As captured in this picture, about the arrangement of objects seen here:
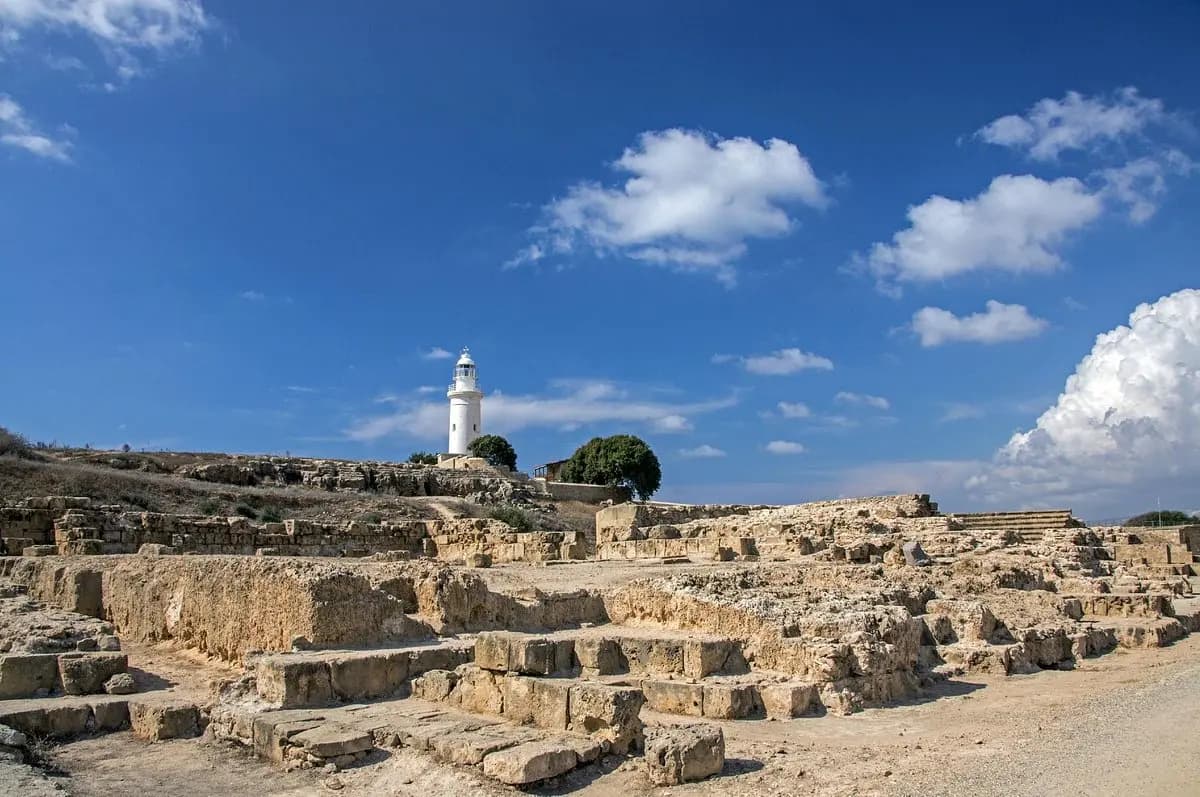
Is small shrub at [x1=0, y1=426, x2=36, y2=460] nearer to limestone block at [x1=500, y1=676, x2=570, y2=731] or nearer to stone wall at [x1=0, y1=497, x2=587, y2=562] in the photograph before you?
stone wall at [x1=0, y1=497, x2=587, y2=562]

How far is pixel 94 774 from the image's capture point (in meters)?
6.91

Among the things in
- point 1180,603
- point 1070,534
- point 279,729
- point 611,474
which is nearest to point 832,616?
point 279,729

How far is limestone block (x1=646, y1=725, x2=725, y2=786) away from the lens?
6094mm

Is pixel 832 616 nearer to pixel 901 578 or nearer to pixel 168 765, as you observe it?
pixel 901 578

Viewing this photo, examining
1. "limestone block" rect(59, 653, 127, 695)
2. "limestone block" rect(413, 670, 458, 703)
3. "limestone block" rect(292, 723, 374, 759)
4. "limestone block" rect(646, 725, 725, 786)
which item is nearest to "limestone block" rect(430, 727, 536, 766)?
"limestone block" rect(292, 723, 374, 759)

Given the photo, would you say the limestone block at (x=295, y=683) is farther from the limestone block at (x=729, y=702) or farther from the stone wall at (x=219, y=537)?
the stone wall at (x=219, y=537)

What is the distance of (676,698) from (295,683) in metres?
3.28

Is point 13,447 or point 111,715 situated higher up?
point 13,447

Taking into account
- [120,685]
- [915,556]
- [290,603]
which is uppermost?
[915,556]

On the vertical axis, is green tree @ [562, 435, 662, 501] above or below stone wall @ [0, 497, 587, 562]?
above

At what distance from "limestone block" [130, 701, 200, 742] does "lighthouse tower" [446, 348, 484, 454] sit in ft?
199

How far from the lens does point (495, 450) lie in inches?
2623

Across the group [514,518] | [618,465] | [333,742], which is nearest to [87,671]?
[333,742]

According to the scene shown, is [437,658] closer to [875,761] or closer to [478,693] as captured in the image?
[478,693]
